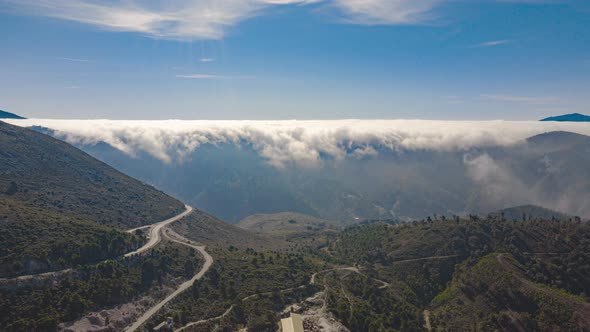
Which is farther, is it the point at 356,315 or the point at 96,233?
the point at 96,233

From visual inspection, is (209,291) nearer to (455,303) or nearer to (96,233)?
(96,233)

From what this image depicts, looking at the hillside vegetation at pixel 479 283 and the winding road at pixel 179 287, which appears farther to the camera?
the hillside vegetation at pixel 479 283

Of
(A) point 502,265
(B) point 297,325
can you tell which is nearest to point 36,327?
(B) point 297,325

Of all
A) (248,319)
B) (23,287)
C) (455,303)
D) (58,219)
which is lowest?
(455,303)

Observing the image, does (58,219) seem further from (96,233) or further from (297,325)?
(297,325)

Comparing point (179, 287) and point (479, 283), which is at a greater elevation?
point (179, 287)

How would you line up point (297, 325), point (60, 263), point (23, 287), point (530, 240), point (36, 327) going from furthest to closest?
point (530, 240) → point (60, 263) → point (23, 287) → point (297, 325) → point (36, 327)

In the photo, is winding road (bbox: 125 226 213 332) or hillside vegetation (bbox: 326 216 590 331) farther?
hillside vegetation (bbox: 326 216 590 331)

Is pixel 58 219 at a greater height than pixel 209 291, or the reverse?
pixel 58 219

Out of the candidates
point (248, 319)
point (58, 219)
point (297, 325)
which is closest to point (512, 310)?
point (297, 325)

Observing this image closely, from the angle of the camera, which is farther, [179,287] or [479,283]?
[479,283]

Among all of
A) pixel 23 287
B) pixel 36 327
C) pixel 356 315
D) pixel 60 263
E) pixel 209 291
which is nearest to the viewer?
pixel 36 327
